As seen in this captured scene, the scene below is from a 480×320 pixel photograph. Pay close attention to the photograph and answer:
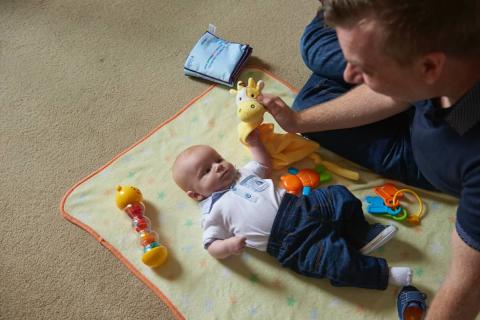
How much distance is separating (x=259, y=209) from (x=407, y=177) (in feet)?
1.32

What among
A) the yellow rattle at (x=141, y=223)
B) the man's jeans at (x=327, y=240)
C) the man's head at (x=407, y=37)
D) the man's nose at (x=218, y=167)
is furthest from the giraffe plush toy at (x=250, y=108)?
the man's head at (x=407, y=37)

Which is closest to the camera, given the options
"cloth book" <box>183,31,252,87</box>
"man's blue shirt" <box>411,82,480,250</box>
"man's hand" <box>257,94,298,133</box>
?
"man's blue shirt" <box>411,82,480,250</box>

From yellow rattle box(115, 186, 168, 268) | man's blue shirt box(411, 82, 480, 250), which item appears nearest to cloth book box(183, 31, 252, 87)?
yellow rattle box(115, 186, 168, 268)

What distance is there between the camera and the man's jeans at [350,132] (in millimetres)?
1170

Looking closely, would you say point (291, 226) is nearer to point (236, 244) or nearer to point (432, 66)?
point (236, 244)

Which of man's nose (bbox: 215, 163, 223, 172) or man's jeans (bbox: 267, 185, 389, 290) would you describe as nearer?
man's jeans (bbox: 267, 185, 389, 290)

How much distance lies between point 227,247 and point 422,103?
1.78 feet

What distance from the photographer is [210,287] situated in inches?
44.4

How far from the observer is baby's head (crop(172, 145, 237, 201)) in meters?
1.19

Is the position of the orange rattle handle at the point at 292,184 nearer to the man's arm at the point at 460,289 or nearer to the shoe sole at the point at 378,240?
the shoe sole at the point at 378,240

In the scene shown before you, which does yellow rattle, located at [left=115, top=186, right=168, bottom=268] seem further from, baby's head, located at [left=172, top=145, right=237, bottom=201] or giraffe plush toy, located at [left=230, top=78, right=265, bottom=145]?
giraffe plush toy, located at [left=230, top=78, right=265, bottom=145]

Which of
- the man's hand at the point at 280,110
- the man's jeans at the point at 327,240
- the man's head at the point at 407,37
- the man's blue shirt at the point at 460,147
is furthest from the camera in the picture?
the man's hand at the point at 280,110

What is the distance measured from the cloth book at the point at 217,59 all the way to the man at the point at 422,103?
37cm

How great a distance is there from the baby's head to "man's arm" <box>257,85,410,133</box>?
0.63 feet
